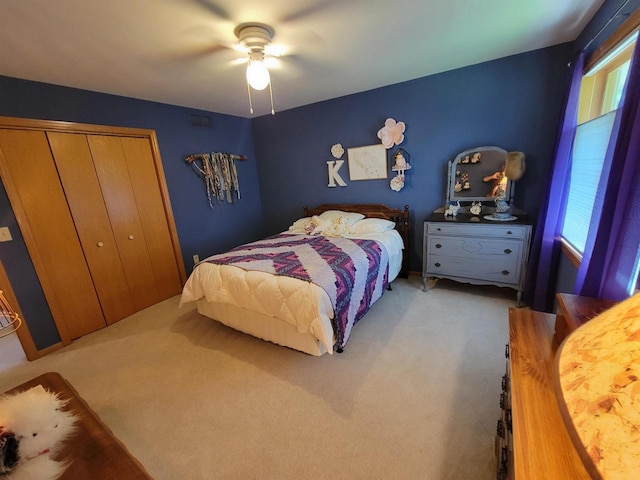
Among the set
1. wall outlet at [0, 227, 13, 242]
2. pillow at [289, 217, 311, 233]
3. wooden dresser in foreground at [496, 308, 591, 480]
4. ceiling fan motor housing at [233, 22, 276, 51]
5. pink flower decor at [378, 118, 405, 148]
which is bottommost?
wooden dresser in foreground at [496, 308, 591, 480]

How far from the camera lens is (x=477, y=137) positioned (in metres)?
2.88

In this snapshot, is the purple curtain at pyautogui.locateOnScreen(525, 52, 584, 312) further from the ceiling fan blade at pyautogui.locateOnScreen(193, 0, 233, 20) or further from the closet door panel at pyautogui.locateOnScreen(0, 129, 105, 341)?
the closet door panel at pyautogui.locateOnScreen(0, 129, 105, 341)

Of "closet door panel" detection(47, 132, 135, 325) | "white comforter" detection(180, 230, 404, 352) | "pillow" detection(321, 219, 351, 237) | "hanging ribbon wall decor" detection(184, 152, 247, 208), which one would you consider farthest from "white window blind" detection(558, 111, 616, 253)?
"closet door panel" detection(47, 132, 135, 325)

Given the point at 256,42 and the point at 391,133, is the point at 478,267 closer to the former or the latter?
the point at 391,133

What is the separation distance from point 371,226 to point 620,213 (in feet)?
6.98

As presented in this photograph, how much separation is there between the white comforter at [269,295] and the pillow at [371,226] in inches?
56.4

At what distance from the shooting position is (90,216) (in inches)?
107

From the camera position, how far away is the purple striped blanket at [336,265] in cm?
205

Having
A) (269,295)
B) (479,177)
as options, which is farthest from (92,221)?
A: (479,177)

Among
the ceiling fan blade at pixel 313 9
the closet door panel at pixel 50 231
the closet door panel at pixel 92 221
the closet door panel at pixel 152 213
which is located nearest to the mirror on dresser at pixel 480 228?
the ceiling fan blade at pixel 313 9

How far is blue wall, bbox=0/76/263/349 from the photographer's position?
2.28 meters

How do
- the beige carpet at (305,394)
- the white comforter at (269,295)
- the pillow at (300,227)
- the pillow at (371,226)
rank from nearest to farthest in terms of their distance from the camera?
the beige carpet at (305,394)
the white comforter at (269,295)
the pillow at (371,226)
the pillow at (300,227)

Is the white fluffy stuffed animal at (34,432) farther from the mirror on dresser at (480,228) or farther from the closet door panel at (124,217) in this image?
the mirror on dresser at (480,228)

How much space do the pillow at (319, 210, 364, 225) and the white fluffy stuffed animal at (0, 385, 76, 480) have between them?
2.83m
